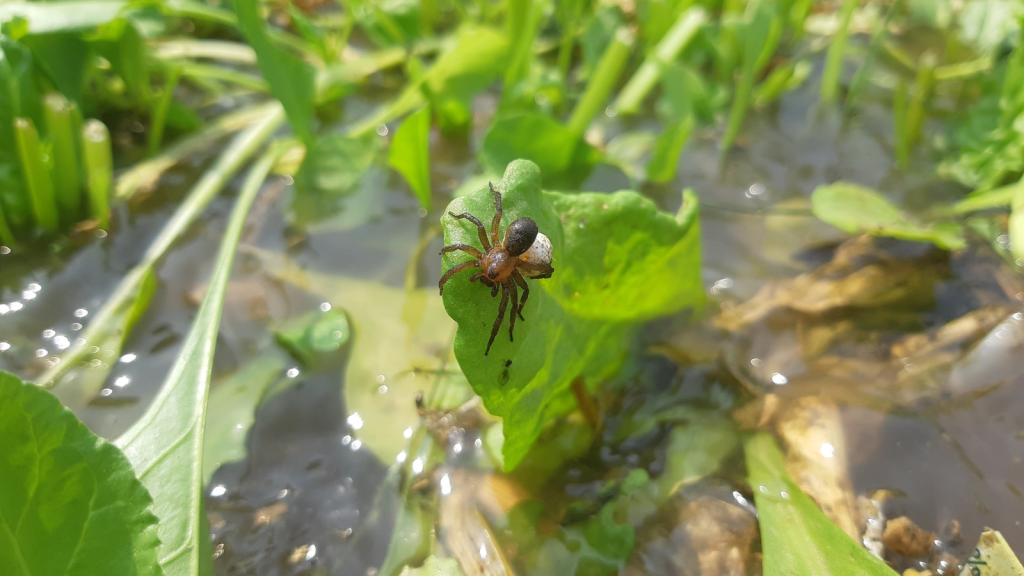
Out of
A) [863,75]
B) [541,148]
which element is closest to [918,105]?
[863,75]

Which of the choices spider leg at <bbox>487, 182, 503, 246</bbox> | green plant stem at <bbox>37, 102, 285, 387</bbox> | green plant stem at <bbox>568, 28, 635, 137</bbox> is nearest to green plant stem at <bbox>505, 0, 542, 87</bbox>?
green plant stem at <bbox>568, 28, 635, 137</bbox>

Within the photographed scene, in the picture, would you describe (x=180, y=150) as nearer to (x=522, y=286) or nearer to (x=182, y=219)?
(x=182, y=219)

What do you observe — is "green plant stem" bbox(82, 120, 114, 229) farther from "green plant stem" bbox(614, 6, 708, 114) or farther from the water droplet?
"green plant stem" bbox(614, 6, 708, 114)

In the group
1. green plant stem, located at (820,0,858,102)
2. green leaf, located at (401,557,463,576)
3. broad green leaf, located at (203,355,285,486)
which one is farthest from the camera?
green plant stem, located at (820,0,858,102)

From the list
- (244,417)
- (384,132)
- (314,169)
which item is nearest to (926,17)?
(384,132)

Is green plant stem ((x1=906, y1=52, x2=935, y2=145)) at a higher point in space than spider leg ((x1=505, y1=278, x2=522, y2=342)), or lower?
lower

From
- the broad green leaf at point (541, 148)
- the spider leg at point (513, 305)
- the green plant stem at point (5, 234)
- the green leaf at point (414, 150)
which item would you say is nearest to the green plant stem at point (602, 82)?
the broad green leaf at point (541, 148)

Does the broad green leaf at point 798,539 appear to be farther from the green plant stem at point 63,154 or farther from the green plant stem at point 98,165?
the green plant stem at point 63,154
